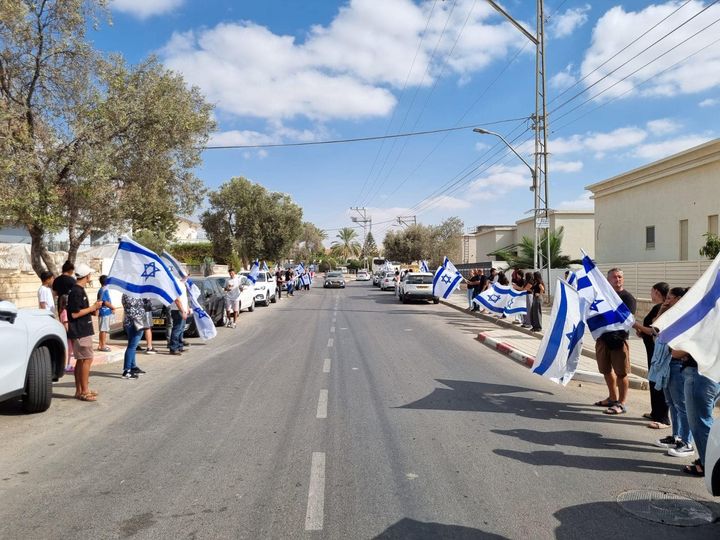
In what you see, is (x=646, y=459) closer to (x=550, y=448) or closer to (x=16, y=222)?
(x=550, y=448)

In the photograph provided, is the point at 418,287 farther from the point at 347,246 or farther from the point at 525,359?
the point at 347,246

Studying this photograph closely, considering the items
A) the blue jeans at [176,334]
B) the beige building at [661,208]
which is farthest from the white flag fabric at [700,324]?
the beige building at [661,208]

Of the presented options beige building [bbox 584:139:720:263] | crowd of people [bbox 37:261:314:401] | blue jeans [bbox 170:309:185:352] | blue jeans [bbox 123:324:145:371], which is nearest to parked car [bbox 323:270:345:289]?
beige building [bbox 584:139:720:263]

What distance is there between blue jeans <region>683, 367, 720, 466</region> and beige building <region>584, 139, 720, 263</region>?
16923mm

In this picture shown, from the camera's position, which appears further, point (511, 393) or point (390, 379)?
point (390, 379)

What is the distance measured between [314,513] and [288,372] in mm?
5789

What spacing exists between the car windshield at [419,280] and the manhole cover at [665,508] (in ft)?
79.8

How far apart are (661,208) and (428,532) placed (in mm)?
23608

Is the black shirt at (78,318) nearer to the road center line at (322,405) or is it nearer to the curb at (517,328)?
the road center line at (322,405)

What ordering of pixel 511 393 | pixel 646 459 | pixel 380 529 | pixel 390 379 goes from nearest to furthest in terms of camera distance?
pixel 380 529 → pixel 646 459 → pixel 511 393 → pixel 390 379

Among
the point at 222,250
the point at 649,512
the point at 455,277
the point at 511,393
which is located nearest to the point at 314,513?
the point at 649,512

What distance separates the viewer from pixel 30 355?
6.66 m

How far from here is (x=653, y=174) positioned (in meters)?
23.8

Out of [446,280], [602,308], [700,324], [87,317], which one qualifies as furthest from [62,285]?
[446,280]
